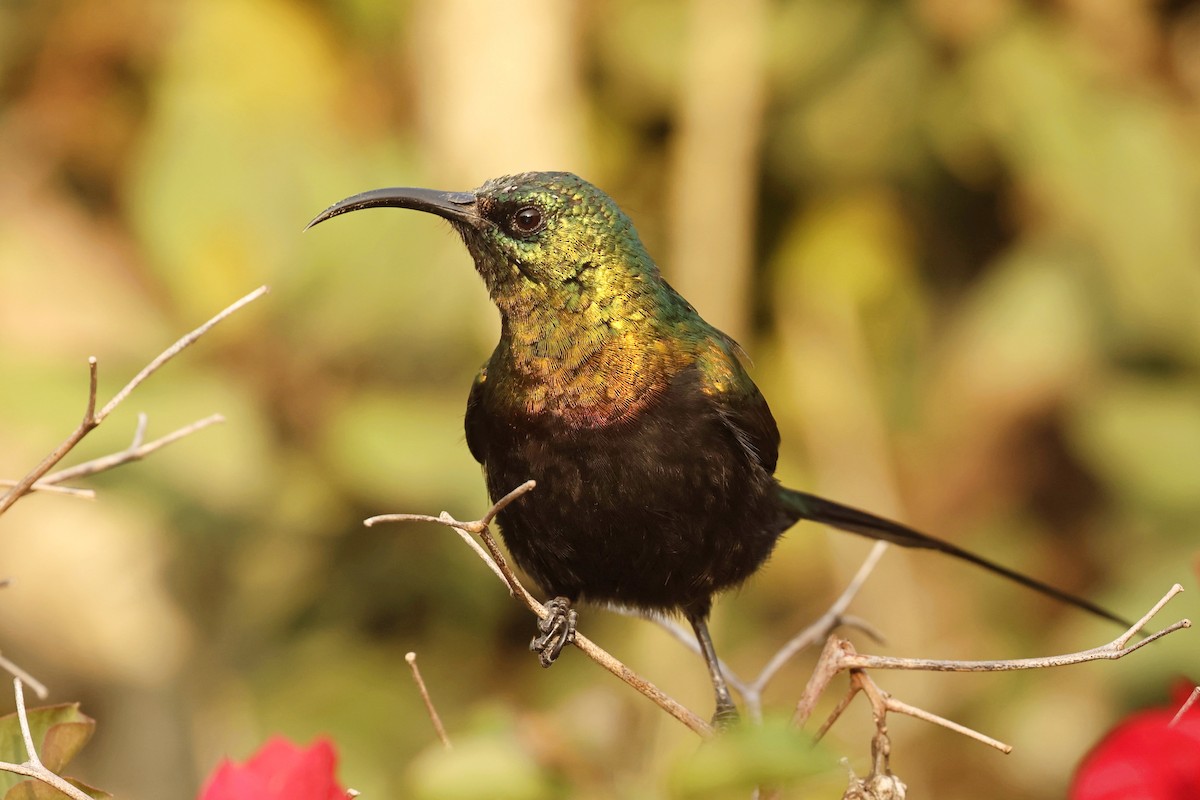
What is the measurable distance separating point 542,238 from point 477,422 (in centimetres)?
26

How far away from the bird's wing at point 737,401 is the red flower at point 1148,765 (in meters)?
0.82

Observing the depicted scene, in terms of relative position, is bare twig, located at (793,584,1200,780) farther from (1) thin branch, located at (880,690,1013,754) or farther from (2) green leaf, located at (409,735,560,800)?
(2) green leaf, located at (409,735,560,800)

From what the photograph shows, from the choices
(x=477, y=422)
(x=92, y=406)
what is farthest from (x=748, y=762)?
(x=477, y=422)

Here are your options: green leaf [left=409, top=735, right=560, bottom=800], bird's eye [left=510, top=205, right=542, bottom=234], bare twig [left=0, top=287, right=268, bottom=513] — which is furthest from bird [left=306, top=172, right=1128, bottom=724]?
green leaf [left=409, top=735, right=560, bottom=800]

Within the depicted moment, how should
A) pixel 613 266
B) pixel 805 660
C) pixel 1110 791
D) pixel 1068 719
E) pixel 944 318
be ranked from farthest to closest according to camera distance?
pixel 944 318 → pixel 805 660 → pixel 1068 719 → pixel 613 266 → pixel 1110 791

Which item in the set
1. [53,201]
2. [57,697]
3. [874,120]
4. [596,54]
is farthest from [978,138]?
[57,697]

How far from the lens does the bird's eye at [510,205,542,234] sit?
1.84m

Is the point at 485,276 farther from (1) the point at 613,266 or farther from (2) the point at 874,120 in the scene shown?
(2) the point at 874,120

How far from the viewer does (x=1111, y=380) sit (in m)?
3.54

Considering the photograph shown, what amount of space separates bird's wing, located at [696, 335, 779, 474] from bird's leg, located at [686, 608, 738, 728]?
234mm

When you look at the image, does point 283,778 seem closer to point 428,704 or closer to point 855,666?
point 428,704

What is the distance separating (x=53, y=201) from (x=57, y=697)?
53.7 inches

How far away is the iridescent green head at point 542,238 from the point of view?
72.2 inches

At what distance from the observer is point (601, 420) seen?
1.74 meters
